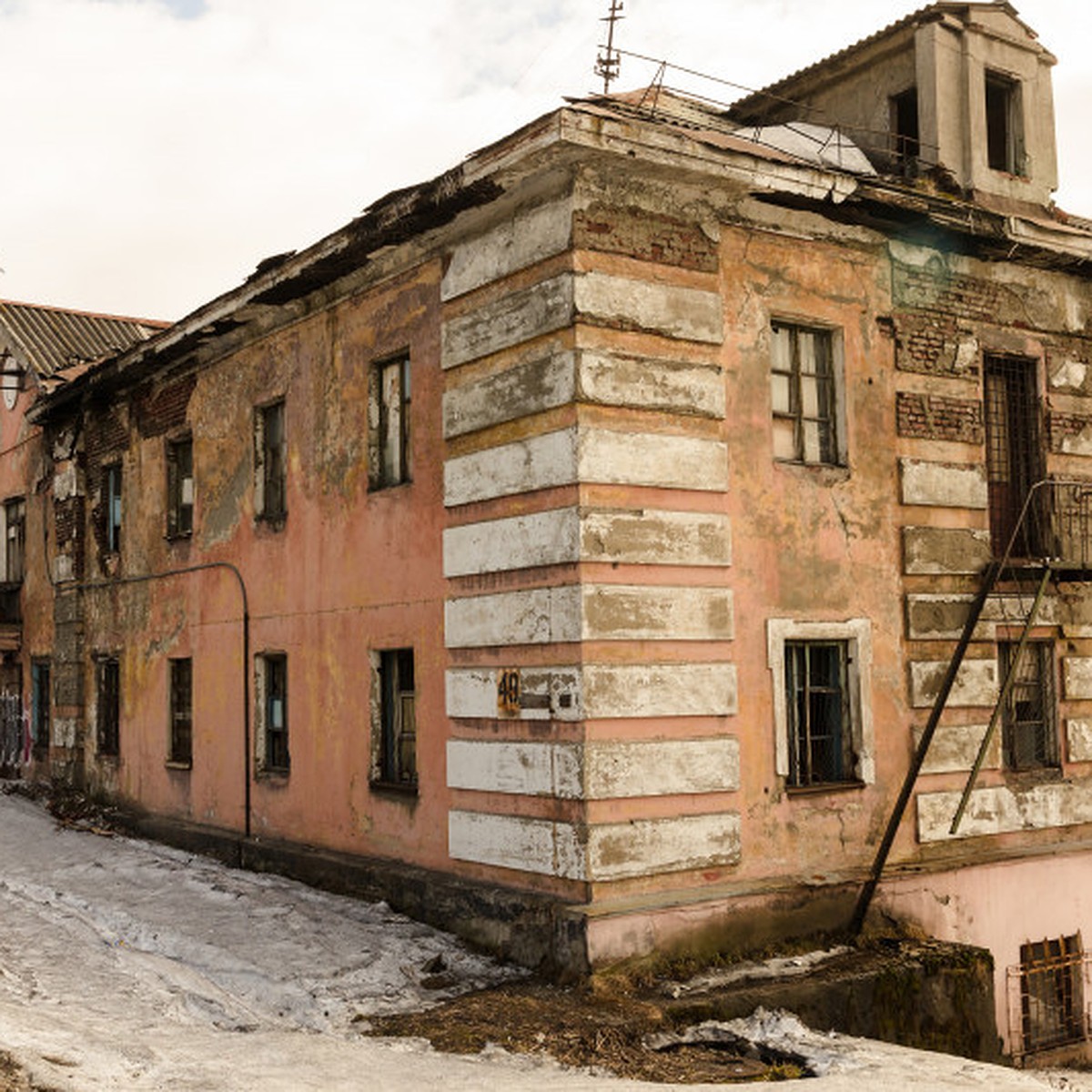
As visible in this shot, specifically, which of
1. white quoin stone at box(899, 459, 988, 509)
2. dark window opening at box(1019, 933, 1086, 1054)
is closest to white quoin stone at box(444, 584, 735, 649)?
white quoin stone at box(899, 459, 988, 509)

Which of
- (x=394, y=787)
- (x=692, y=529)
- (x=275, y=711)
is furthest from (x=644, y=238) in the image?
(x=275, y=711)

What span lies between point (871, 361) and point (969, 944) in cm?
503

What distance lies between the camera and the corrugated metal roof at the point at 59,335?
64.2 feet

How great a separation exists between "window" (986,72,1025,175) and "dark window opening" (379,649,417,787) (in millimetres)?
7537

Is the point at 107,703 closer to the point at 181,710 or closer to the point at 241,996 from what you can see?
the point at 181,710

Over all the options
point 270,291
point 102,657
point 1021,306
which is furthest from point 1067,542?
point 102,657

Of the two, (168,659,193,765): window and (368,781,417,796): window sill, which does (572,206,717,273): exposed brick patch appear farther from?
(168,659,193,765): window

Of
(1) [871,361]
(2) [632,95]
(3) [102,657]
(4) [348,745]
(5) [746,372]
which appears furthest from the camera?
(3) [102,657]

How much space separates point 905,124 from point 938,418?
327 cm

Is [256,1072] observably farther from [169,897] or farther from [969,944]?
[969,944]

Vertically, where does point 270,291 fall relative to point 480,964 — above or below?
above

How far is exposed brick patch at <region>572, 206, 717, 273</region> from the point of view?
9594 mm

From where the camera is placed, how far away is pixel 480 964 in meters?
9.75

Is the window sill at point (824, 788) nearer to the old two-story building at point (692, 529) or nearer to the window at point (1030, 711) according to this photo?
the old two-story building at point (692, 529)
